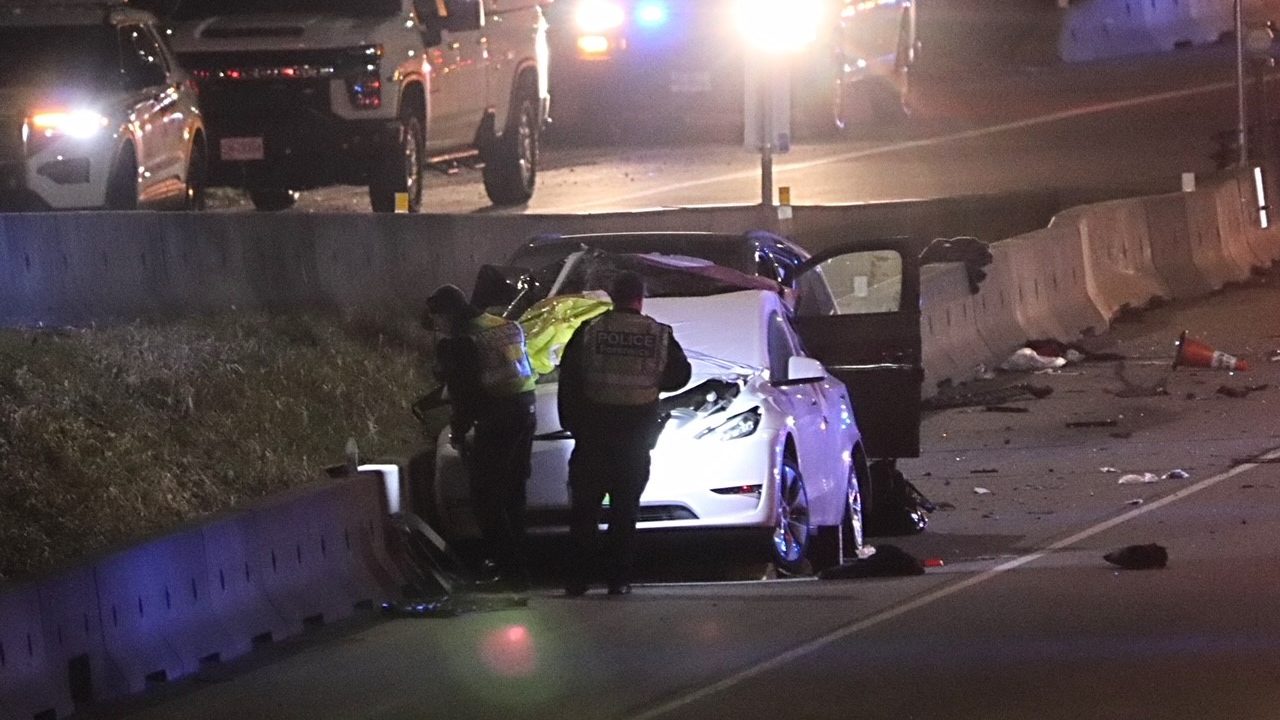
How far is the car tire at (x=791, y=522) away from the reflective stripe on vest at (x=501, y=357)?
132 cm

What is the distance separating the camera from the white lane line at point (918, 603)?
9.24 meters

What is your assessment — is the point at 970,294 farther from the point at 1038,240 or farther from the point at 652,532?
the point at 652,532

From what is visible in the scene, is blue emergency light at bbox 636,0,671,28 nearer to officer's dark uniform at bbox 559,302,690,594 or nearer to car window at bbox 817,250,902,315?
car window at bbox 817,250,902,315

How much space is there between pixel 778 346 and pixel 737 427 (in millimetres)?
1104

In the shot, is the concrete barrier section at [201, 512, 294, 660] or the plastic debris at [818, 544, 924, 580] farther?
the plastic debris at [818, 544, 924, 580]

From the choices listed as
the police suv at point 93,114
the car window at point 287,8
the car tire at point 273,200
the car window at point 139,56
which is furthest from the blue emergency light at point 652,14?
the car window at point 139,56

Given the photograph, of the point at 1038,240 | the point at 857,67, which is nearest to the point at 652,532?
the point at 1038,240

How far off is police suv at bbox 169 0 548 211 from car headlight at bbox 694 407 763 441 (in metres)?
10.1

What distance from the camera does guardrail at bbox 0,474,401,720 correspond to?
922 centimetres

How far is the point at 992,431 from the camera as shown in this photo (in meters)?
18.1

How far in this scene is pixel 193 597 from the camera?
1027 cm

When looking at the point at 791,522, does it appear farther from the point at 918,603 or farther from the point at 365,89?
the point at 365,89

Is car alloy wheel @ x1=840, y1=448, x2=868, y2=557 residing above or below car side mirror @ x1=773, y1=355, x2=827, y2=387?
below

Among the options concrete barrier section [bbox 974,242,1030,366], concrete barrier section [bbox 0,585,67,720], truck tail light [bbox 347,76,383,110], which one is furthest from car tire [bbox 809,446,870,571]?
truck tail light [bbox 347,76,383,110]
